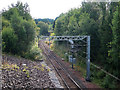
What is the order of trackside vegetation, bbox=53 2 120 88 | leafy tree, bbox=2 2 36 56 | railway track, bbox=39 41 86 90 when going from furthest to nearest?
leafy tree, bbox=2 2 36 56 < trackside vegetation, bbox=53 2 120 88 < railway track, bbox=39 41 86 90

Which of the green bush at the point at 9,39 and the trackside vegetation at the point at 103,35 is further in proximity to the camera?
the green bush at the point at 9,39

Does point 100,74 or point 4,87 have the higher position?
point 4,87

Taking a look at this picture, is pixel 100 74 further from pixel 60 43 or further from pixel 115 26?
pixel 60 43

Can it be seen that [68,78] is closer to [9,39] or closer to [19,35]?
[9,39]

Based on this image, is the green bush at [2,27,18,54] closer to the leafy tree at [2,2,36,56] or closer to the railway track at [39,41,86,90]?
the leafy tree at [2,2,36,56]

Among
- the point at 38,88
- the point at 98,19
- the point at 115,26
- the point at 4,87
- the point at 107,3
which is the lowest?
the point at 38,88

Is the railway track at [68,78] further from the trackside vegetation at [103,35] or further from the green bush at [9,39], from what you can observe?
the green bush at [9,39]

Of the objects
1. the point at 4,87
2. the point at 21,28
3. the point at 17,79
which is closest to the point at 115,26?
the point at 17,79

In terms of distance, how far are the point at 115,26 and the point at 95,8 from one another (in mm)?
10060

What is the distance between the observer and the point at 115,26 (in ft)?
34.0

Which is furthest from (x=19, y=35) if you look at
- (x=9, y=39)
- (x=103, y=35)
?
(x=103, y=35)

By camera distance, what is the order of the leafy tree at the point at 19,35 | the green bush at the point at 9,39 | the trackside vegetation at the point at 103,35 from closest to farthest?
the trackside vegetation at the point at 103,35 < the green bush at the point at 9,39 < the leafy tree at the point at 19,35

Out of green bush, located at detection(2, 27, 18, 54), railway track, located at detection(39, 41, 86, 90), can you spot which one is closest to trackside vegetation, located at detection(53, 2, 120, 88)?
railway track, located at detection(39, 41, 86, 90)

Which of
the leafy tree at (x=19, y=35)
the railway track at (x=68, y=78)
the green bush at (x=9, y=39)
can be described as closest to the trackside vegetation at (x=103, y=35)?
the railway track at (x=68, y=78)
